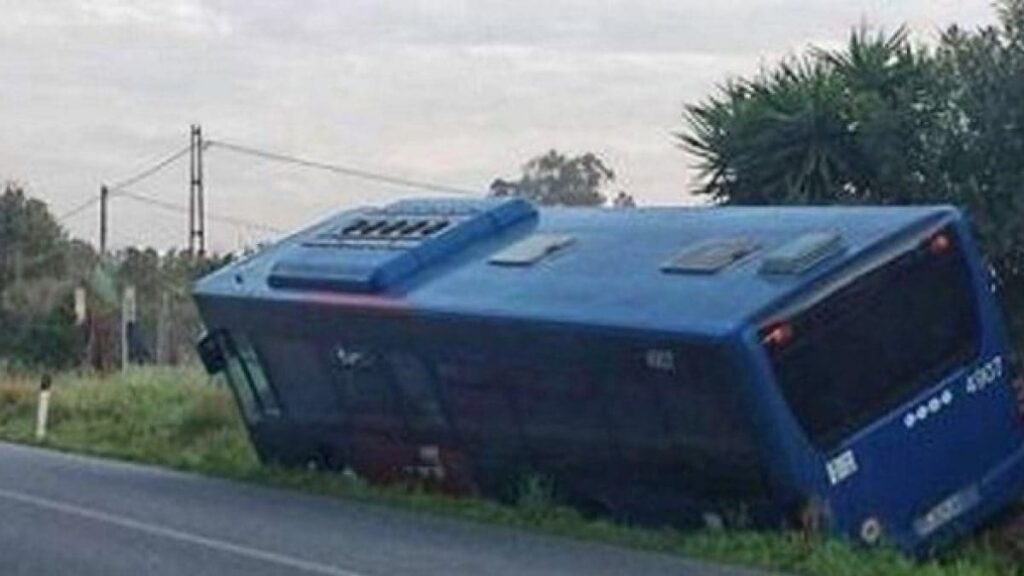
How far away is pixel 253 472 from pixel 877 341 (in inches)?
342

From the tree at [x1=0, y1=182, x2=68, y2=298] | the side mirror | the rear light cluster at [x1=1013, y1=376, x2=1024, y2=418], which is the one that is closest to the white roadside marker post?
the side mirror

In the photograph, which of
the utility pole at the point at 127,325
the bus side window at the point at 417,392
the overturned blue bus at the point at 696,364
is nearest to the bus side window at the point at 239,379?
the overturned blue bus at the point at 696,364

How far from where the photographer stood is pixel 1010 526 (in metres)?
18.0

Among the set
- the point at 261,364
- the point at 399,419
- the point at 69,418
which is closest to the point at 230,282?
the point at 261,364

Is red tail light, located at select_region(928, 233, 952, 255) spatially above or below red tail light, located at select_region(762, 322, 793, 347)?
above

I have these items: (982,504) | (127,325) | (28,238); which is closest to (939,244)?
(982,504)

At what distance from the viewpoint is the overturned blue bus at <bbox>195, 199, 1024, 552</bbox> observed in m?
16.7

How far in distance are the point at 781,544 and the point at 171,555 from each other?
423cm

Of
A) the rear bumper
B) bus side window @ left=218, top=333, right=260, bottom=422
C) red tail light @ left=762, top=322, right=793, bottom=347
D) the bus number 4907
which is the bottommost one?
the rear bumper

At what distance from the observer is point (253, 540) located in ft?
54.2

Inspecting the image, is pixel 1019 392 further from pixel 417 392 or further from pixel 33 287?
pixel 33 287

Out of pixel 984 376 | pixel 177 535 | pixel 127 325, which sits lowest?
pixel 177 535

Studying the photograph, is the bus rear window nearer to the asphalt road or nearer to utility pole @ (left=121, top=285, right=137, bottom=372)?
the asphalt road

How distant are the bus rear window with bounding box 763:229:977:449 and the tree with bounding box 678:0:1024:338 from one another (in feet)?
23.1
